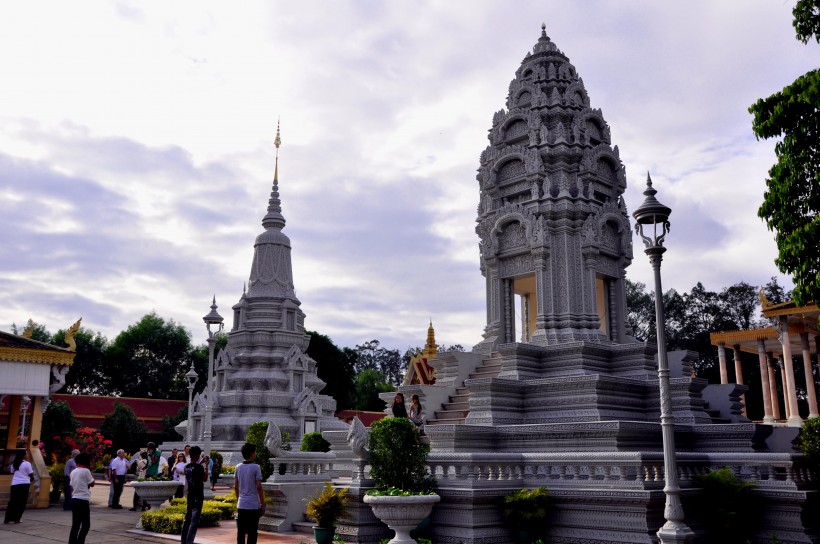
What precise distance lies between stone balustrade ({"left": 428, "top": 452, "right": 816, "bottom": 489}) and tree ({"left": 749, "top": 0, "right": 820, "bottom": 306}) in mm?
3385

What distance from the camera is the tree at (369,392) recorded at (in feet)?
238

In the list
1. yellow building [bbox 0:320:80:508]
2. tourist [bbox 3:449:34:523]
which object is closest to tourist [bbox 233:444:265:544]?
tourist [bbox 3:449:34:523]

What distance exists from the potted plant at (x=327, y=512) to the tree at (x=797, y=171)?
353 inches

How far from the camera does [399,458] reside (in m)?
13.2

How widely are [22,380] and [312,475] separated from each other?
421 inches

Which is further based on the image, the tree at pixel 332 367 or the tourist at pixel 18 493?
the tree at pixel 332 367

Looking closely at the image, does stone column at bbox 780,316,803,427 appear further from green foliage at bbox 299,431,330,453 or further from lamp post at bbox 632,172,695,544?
lamp post at bbox 632,172,695,544

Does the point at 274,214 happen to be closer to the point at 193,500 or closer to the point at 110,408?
the point at 110,408

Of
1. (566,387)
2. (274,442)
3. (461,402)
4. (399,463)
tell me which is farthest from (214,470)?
(399,463)

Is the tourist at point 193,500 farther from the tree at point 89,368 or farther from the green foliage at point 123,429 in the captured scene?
the tree at point 89,368

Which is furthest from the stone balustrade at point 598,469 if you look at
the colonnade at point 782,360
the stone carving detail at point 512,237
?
the colonnade at point 782,360

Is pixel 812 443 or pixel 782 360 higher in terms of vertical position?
pixel 782 360

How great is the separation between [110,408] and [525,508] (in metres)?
41.7

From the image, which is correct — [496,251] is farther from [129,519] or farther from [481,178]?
[129,519]
